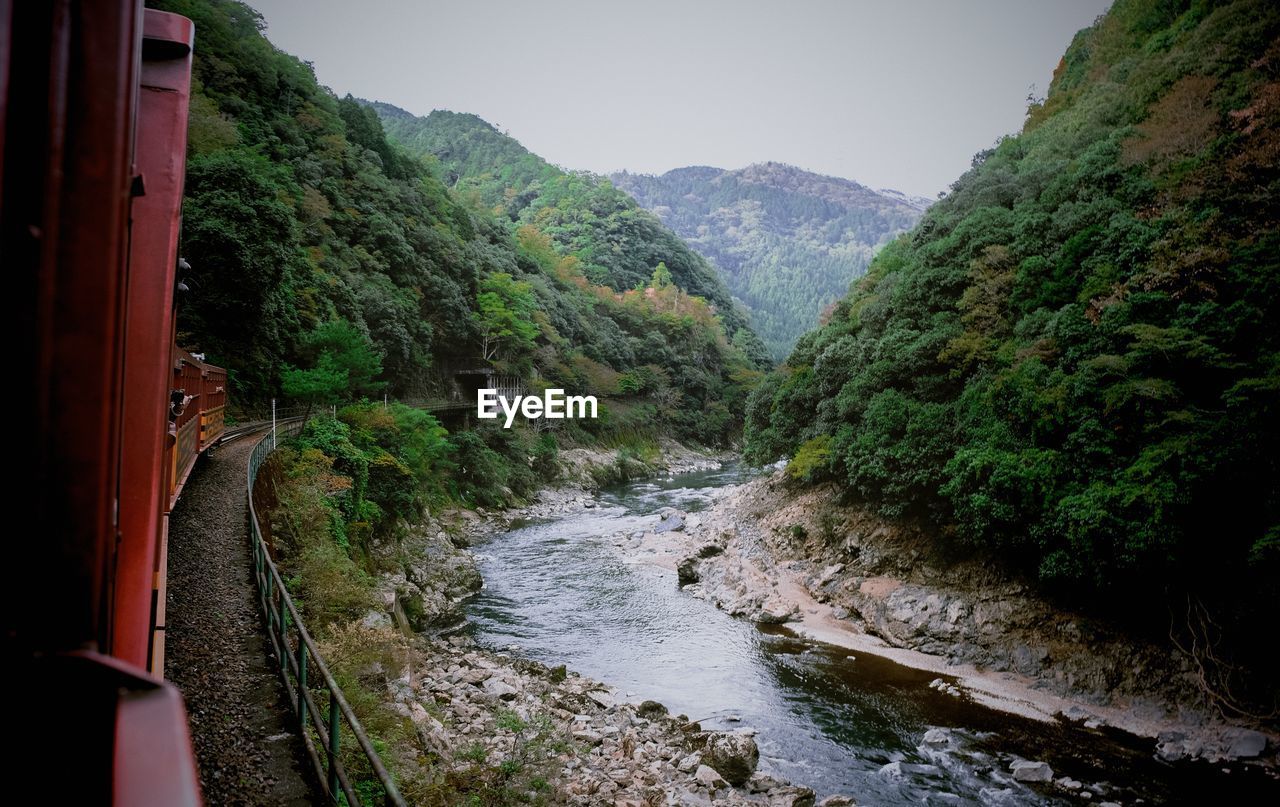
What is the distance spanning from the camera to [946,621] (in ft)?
46.1

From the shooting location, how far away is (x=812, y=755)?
1014cm

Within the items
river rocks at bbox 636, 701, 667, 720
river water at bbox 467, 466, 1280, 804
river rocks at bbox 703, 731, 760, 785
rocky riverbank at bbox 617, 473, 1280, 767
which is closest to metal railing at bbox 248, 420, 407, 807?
river rocks at bbox 703, 731, 760, 785

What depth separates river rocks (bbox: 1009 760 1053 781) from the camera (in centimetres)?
938

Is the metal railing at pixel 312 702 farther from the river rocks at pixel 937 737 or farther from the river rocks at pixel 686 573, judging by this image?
the river rocks at pixel 686 573

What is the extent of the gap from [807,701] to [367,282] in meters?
24.4

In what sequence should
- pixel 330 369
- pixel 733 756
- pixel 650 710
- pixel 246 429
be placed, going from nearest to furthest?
1. pixel 733 756
2. pixel 650 710
3. pixel 246 429
4. pixel 330 369

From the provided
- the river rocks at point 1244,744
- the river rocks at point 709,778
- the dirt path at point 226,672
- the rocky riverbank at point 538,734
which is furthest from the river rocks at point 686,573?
the dirt path at point 226,672

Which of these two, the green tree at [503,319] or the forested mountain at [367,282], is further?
the green tree at [503,319]

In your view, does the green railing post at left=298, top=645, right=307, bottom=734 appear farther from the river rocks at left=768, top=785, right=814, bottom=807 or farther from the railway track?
the railway track

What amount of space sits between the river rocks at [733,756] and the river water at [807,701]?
40 cm

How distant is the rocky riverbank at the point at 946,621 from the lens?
35.8 feet

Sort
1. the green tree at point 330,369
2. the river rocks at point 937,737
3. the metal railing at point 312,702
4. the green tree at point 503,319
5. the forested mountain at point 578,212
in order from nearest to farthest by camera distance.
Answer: the metal railing at point 312,702, the river rocks at point 937,737, the green tree at point 330,369, the green tree at point 503,319, the forested mountain at point 578,212

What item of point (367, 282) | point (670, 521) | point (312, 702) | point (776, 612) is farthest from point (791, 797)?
point (367, 282)

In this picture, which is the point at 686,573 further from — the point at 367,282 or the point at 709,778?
the point at 367,282
